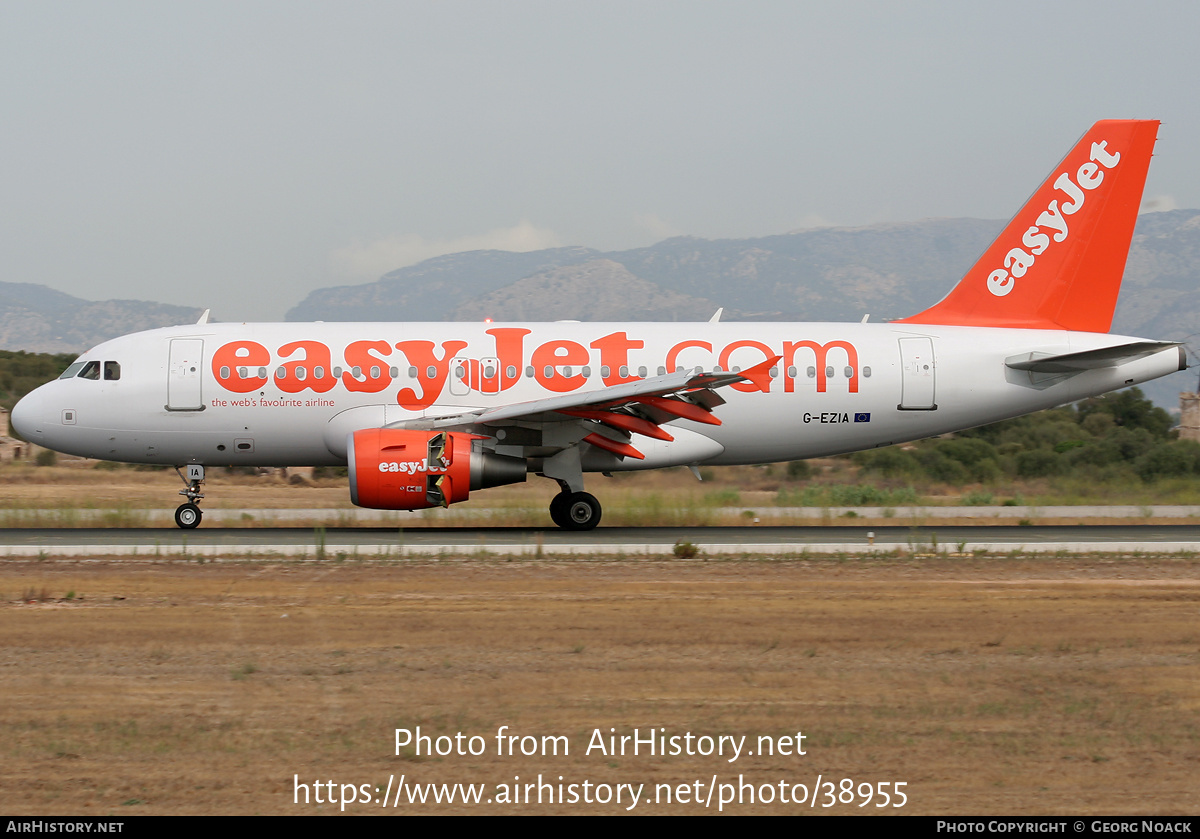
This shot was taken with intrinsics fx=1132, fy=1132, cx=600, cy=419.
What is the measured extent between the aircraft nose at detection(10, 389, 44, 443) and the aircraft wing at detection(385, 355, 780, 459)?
5.99 metres

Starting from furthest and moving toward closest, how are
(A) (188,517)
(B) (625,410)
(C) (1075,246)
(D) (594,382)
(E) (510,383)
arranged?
(C) (1075,246), (D) (594,382), (E) (510,383), (A) (188,517), (B) (625,410)

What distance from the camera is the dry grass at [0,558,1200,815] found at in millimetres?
6273

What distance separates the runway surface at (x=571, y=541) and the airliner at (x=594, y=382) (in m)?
1.13

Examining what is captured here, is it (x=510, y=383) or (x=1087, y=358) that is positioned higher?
(x=1087, y=358)

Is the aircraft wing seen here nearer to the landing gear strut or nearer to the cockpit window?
the landing gear strut

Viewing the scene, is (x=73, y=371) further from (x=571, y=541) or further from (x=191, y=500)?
(x=571, y=541)

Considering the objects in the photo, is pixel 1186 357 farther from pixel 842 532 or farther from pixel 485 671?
pixel 485 671

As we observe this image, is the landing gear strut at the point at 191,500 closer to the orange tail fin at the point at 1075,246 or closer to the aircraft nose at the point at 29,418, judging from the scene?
the aircraft nose at the point at 29,418

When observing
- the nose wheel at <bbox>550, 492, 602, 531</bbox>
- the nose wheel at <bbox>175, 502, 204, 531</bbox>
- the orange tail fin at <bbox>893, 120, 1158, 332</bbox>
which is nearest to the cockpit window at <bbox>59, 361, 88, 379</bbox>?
the nose wheel at <bbox>175, 502, 204, 531</bbox>

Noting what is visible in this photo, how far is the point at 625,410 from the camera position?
1766 centimetres

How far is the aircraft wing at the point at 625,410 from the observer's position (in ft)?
54.7

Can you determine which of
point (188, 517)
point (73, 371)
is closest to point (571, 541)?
point (188, 517)

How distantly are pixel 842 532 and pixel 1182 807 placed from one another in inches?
502

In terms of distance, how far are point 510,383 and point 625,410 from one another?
7.44ft
